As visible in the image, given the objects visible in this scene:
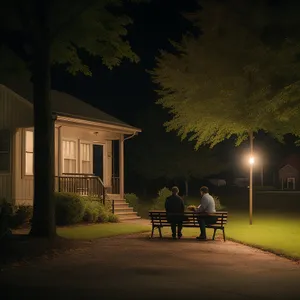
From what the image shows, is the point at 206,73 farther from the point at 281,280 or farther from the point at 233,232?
the point at 281,280

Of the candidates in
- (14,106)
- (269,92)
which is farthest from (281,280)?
(14,106)

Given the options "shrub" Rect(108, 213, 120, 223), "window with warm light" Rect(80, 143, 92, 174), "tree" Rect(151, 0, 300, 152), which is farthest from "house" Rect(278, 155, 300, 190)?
"shrub" Rect(108, 213, 120, 223)

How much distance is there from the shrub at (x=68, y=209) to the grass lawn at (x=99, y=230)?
53 cm

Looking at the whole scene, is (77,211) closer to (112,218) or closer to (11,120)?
(112,218)

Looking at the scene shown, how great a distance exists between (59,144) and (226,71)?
24.8ft

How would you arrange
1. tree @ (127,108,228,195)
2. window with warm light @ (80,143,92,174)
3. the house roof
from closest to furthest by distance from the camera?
the house roof → window with warm light @ (80,143,92,174) → tree @ (127,108,228,195)

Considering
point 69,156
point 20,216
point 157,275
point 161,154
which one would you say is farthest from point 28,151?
point 161,154

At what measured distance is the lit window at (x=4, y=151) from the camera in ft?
82.2

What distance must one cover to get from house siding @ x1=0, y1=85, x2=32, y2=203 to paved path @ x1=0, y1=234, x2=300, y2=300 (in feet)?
33.0

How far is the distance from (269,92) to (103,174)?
43.8 ft

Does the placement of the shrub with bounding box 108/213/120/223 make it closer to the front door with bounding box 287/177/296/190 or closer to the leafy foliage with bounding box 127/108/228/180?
the leafy foliage with bounding box 127/108/228/180

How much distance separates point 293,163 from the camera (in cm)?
9356

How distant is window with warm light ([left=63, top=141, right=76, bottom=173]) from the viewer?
2805 cm

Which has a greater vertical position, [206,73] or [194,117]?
[206,73]
